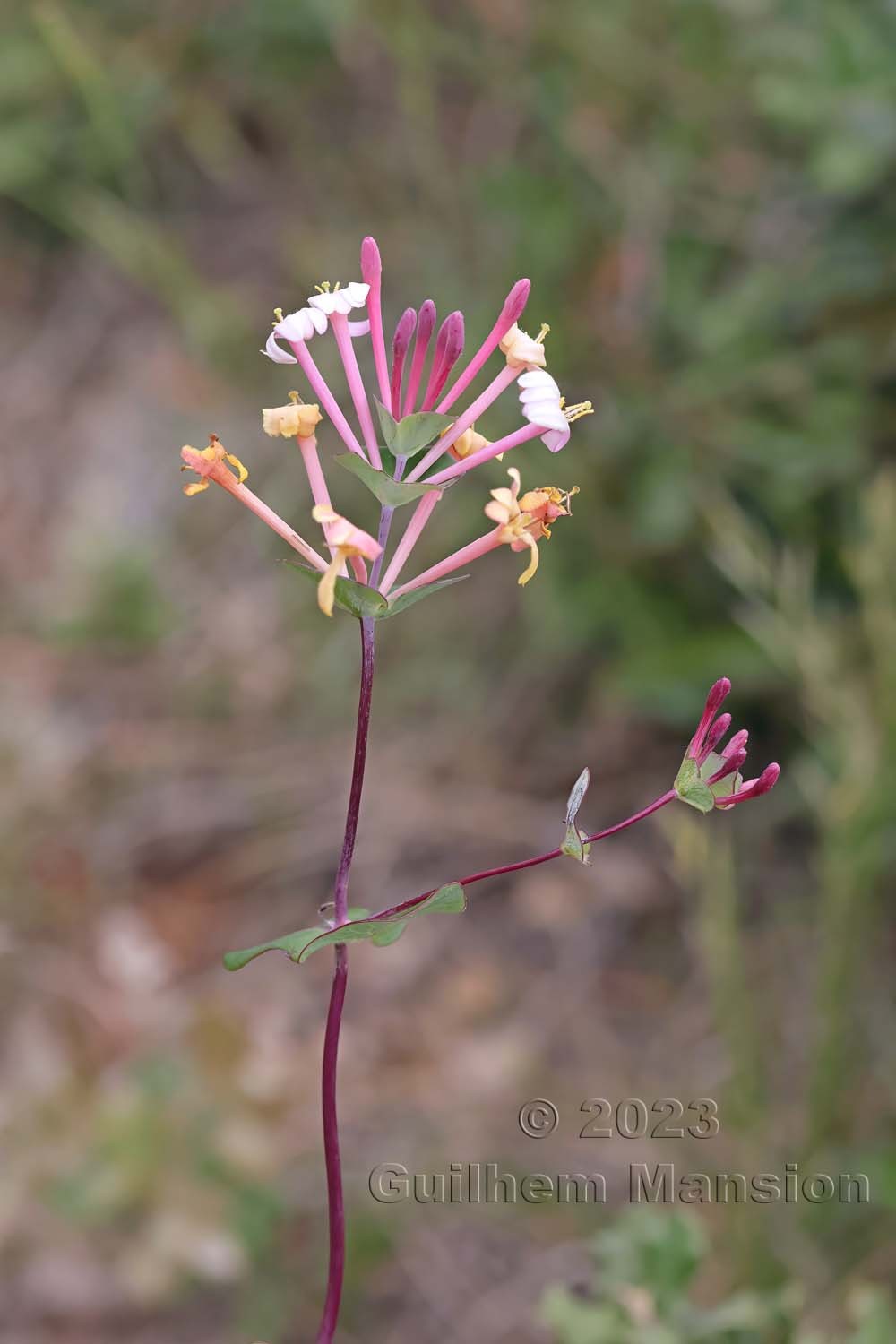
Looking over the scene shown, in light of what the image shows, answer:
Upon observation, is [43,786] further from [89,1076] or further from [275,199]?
[275,199]

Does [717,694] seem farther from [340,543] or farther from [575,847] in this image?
[340,543]

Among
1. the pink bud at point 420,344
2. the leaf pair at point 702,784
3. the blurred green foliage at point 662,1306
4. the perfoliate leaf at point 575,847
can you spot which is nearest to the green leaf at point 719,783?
the leaf pair at point 702,784

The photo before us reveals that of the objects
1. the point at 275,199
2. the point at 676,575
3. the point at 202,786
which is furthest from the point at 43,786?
the point at 275,199

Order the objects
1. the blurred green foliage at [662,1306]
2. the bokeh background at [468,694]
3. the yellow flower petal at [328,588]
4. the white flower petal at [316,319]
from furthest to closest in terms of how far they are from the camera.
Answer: the bokeh background at [468,694]
the blurred green foliage at [662,1306]
the white flower petal at [316,319]
the yellow flower petal at [328,588]

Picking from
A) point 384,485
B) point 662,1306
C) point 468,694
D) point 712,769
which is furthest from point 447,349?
point 468,694

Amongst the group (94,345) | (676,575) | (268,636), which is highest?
(94,345)

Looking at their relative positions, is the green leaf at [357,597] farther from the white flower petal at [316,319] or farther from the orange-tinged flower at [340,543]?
the white flower petal at [316,319]

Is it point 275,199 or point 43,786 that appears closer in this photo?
point 43,786
